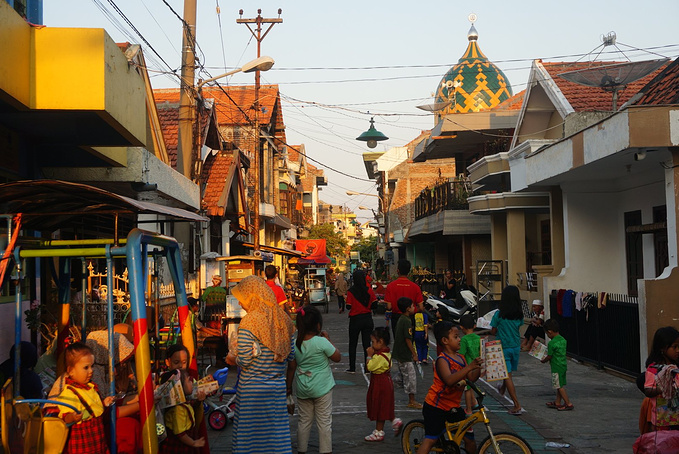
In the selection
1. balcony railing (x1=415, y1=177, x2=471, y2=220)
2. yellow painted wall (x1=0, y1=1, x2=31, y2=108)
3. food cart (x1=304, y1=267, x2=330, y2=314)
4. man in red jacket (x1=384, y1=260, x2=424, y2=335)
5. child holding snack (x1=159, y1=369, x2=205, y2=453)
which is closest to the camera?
child holding snack (x1=159, y1=369, x2=205, y2=453)

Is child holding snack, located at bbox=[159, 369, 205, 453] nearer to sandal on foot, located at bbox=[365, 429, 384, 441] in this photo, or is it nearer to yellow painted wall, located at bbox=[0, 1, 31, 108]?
sandal on foot, located at bbox=[365, 429, 384, 441]

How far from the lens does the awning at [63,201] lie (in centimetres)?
572

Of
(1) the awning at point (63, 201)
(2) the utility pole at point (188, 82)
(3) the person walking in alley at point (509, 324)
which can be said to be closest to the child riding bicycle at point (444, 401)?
(1) the awning at point (63, 201)

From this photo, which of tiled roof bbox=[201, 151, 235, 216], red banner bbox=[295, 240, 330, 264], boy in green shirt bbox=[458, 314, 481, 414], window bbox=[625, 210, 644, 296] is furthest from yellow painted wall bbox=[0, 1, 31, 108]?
red banner bbox=[295, 240, 330, 264]

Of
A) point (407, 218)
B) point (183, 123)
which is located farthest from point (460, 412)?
point (407, 218)

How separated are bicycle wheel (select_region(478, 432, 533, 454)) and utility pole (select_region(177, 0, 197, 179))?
458 inches

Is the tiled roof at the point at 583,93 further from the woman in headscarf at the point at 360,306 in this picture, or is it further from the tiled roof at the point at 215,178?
the tiled roof at the point at 215,178

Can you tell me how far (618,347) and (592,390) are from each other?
68.5 inches

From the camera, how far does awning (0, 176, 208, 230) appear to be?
18.8ft

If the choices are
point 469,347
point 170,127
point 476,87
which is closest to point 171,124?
point 170,127

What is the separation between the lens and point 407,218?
54562 mm

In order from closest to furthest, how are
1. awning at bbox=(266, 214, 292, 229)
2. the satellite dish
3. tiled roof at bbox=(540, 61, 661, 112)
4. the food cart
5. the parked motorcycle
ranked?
the satellite dish < tiled roof at bbox=(540, 61, 661, 112) < the parked motorcycle < the food cart < awning at bbox=(266, 214, 292, 229)

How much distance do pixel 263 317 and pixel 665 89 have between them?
1214 centimetres

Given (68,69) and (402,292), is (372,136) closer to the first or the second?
(402,292)
